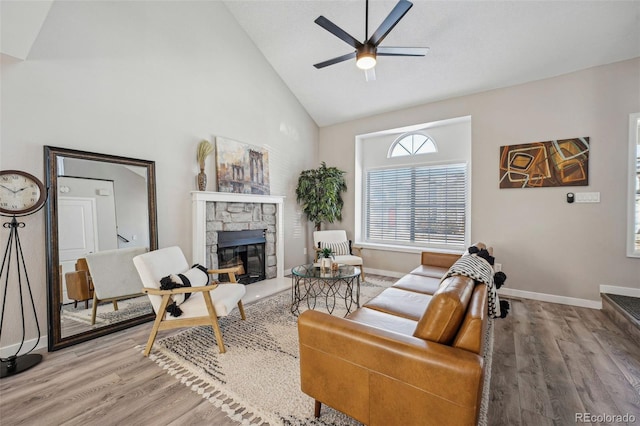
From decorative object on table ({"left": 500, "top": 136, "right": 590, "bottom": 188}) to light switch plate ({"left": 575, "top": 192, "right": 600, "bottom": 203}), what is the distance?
13 centimetres

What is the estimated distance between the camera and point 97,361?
2279 millimetres

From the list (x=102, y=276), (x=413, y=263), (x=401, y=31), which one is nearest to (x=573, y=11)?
(x=401, y=31)

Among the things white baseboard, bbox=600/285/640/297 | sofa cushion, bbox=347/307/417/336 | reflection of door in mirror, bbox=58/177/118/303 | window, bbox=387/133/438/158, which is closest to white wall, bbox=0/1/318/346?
reflection of door in mirror, bbox=58/177/118/303

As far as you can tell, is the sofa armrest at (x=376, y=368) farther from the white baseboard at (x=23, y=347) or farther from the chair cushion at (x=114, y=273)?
the white baseboard at (x=23, y=347)

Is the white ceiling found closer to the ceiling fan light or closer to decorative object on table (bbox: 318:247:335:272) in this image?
the ceiling fan light

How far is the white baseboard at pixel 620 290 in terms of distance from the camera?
3.23m

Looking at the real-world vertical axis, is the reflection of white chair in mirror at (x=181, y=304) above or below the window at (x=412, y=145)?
below

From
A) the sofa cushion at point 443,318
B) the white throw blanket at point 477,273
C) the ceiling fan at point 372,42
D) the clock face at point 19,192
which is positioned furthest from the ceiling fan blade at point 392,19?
the clock face at point 19,192

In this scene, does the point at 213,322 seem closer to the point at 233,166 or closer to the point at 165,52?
the point at 233,166

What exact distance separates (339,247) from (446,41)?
3393mm

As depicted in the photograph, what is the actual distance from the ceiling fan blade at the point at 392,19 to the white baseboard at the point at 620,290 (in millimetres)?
4022

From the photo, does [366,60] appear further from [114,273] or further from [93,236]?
[114,273]

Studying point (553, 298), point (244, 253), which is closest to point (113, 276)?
point (244, 253)

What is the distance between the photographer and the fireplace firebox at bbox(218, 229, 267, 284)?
4.08 metres
